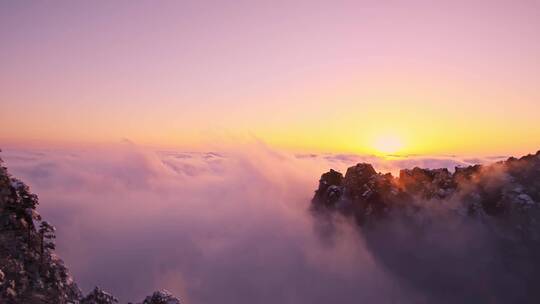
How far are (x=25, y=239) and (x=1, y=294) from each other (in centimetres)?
757

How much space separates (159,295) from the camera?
56.2 meters

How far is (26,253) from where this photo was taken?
4603 cm

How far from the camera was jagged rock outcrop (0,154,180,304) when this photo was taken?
43.2 metres

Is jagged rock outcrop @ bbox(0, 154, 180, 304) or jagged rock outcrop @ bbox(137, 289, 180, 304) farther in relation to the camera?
jagged rock outcrop @ bbox(137, 289, 180, 304)

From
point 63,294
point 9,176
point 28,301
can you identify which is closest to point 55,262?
point 63,294

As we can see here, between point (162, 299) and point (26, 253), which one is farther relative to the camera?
point (162, 299)

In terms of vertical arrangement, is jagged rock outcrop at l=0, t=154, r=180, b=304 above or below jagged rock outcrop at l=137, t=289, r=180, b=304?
above

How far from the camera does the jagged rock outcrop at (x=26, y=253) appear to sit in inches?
1703

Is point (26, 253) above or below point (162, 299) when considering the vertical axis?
above

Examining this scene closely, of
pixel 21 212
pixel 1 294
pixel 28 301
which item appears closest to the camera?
pixel 1 294

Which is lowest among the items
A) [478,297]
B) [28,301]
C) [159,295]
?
[478,297]

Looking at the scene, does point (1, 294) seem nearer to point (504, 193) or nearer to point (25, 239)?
point (25, 239)

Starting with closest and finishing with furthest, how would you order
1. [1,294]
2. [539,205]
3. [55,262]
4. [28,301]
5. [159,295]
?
[1,294] → [28,301] → [55,262] → [159,295] → [539,205]

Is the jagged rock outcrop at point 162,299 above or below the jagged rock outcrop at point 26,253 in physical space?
below
